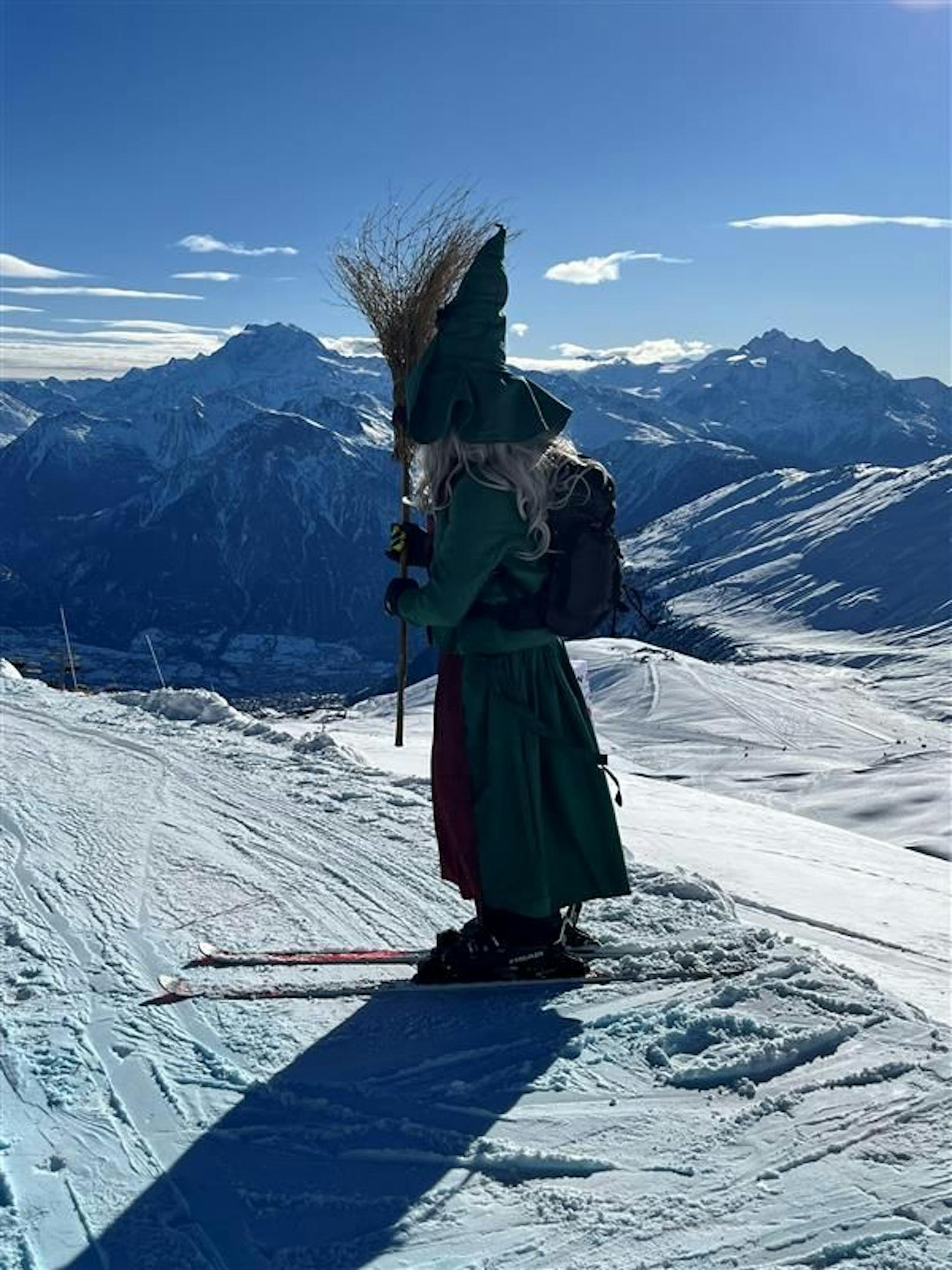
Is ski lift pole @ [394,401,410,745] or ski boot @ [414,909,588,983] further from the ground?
ski lift pole @ [394,401,410,745]

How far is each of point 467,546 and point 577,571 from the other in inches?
14.9

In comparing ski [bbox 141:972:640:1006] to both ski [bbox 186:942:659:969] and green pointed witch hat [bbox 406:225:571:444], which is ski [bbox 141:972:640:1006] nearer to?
ski [bbox 186:942:659:969]

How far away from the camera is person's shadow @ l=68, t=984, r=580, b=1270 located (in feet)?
8.48

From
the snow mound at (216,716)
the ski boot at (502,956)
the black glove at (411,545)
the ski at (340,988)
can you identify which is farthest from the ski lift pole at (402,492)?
the ski at (340,988)

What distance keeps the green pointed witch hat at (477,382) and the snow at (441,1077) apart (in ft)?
6.31

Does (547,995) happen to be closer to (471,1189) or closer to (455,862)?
(455,862)

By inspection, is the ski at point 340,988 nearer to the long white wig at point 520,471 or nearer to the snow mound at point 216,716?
the long white wig at point 520,471

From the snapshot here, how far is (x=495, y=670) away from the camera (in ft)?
12.8

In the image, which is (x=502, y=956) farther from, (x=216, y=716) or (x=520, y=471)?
(x=216, y=716)

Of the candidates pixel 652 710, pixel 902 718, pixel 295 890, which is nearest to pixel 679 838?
pixel 295 890

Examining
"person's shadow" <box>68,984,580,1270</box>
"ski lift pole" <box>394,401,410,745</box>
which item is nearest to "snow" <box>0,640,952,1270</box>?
"person's shadow" <box>68,984,580,1270</box>

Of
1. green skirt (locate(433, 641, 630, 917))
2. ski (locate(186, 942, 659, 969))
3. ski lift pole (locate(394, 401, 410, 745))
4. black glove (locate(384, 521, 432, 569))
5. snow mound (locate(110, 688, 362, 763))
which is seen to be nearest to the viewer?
green skirt (locate(433, 641, 630, 917))

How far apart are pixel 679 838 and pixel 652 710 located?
51691 mm

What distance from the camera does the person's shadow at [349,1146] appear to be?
2584 mm
